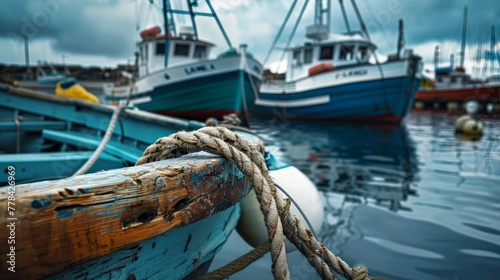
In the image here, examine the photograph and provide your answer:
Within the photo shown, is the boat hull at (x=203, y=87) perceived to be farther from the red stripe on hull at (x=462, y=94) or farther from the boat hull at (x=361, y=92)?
the red stripe on hull at (x=462, y=94)

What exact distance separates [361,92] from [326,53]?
3.07 meters

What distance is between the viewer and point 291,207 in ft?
6.40

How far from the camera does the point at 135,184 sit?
867mm

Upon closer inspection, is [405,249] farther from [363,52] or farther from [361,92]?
[363,52]

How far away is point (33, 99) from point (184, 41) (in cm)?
875

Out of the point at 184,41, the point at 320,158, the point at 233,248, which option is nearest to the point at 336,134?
the point at 320,158

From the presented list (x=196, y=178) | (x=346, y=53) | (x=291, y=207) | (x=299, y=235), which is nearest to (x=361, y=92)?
(x=346, y=53)

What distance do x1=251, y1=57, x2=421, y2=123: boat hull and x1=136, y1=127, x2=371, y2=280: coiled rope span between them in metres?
11.5

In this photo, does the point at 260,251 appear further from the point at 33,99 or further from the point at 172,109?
the point at 172,109

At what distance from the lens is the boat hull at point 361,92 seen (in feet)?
38.0

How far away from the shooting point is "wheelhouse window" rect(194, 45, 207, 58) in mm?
12523

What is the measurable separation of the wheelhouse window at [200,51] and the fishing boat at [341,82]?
2727 mm

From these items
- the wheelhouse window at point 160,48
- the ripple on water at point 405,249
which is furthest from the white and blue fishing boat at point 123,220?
the wheelhouse window at point 160,48

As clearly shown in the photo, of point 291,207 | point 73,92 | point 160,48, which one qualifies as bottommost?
point 291,207
